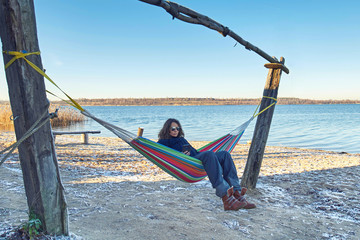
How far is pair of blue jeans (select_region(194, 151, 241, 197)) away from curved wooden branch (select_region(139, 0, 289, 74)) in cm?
115

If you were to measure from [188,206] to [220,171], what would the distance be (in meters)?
0.54

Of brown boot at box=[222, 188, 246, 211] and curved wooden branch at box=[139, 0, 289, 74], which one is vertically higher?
curved wooden branch at box=[139, 0, 289, 74]

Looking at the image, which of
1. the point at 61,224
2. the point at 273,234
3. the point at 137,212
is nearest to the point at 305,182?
the point at 273,234

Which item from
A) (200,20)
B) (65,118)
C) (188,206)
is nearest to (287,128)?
(65,118)

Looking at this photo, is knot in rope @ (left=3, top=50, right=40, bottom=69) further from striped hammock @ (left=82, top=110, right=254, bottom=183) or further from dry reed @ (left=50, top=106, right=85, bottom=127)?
dry reed @ (left=50, top=106, right=85, bottom=127)

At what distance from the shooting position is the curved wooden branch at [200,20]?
6.61ft

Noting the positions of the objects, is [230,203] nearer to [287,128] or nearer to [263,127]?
[263,127]

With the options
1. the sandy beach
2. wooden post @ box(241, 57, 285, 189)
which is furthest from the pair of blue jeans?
wooden post @ box(241, 57, 285, 189)

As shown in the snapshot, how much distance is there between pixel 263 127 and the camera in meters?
2.90

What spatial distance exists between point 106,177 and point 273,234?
2267 mm

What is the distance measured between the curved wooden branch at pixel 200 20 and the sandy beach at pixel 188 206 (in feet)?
4.71

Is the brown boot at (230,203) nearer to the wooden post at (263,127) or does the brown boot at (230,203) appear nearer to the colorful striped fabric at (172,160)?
the colorful striped fabric at (172,160)

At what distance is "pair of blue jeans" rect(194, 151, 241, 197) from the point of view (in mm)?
2104

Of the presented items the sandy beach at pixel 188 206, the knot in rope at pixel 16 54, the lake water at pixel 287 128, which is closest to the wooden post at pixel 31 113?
the knot in rope at pixel 16 54
